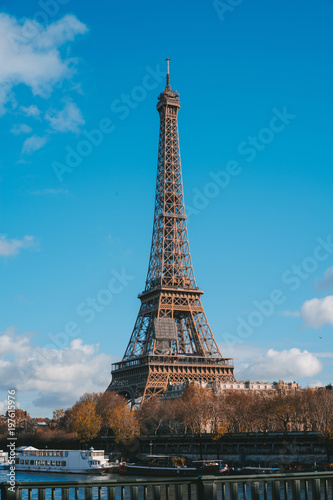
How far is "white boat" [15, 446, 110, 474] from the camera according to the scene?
8012cm

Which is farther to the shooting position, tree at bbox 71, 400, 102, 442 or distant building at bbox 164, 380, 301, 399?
distant building at bbox 164, 380, 301, 399

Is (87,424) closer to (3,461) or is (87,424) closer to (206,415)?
(3,461)

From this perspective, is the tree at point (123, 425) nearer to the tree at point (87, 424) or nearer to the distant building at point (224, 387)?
the tree at point (87, 424)

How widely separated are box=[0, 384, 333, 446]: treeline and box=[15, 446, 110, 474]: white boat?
13650mm

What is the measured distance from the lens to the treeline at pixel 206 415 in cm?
8712

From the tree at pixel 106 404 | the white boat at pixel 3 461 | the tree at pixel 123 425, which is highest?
the tree at pixel 106 404

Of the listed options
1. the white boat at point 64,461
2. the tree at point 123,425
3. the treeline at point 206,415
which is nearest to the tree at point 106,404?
the treeline at point 206,415

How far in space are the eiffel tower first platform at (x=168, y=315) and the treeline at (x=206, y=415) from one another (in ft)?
20.7

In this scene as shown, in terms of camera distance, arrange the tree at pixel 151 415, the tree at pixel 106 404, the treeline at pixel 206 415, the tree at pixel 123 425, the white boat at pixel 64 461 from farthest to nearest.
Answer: the tree at pixel 106 404, the tree at pixel 151 415, the tree at pixel 123 425, the treeline at pixel 206 415, the white boat at pixel 64 461

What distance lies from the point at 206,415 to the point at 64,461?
23290 mm

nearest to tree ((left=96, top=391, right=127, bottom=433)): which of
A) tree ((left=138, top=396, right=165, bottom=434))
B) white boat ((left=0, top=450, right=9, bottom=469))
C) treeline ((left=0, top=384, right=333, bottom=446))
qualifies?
treeline ((left=0, top=384, right=333, bottom=446))

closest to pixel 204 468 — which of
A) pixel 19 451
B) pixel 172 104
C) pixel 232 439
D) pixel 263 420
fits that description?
pixel 232 439

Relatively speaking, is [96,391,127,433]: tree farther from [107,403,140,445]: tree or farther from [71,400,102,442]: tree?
[107,403,140,445]: tree

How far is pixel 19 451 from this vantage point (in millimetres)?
100000
